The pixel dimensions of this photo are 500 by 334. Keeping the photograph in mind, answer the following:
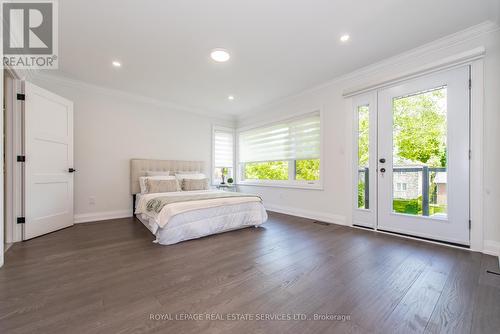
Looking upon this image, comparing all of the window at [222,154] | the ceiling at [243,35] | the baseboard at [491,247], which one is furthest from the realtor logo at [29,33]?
the baseboard at [491,247]

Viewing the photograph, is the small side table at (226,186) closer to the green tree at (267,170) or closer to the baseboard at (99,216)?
the green tree at (267,170)

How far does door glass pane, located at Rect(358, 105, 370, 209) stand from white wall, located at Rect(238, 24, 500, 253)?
0.15 metres

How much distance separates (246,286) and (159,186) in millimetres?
2916

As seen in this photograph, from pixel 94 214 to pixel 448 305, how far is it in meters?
5.01

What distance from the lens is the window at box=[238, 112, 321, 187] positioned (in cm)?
429

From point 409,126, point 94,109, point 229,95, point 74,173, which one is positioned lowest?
point 74,173

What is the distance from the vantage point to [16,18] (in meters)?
2.29

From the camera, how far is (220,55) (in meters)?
2.93

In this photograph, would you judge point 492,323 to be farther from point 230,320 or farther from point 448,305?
point 230,320

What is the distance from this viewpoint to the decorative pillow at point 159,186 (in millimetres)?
3948

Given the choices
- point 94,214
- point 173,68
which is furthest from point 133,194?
point 173,68

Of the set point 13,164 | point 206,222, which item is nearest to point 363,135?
point 206,222

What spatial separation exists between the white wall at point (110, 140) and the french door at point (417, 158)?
4.07m

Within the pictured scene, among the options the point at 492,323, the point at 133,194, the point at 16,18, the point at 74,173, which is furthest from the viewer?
the point at 133,194
